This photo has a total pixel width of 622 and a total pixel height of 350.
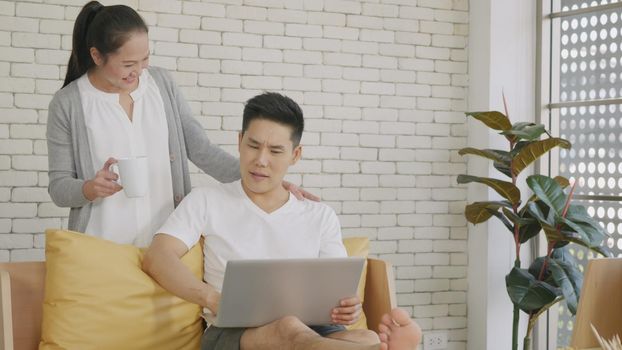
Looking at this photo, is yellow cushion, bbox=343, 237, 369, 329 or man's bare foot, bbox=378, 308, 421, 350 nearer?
man's bare foot, bbox=378, 308, 421, 350

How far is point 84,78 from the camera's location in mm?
3150

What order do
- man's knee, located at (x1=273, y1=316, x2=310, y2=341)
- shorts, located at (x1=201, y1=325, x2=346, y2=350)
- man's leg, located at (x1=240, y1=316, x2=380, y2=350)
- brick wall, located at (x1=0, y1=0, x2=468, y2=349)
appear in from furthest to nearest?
brick wall, located at (x1=0, y1=0, x2=468, y2=349) → shorts, located at (x1=201, y1=325, x2=346, y2=350) → man's knee, located at (x1=273, y1=316, x2=310, y2=341) → man's leg, located at (x1=240, y1=316, x2=380, y2=350)

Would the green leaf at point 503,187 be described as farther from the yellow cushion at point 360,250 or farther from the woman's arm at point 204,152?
the woman's arm at point 204,152

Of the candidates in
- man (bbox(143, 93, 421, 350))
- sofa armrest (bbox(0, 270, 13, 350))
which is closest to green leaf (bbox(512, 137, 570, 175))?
man (bbox(143, 93, 421, 350))

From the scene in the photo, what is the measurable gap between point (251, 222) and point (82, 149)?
0.64 metres

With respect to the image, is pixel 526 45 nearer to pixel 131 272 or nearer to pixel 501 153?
pixel 501 153

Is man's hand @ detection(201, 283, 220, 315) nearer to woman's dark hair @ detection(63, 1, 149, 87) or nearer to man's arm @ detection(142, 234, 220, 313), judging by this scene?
man's arm @ detection(142, 234, 220, 313)

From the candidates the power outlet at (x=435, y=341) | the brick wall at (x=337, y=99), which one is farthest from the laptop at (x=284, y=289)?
the power outlet at (x=435, y=341)

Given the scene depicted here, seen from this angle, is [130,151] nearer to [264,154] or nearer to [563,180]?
[264,154]

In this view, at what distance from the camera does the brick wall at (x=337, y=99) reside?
4.12 metres

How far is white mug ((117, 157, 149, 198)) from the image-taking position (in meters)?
2.83

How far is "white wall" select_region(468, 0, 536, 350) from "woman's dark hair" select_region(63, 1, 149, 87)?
2561 millimetres

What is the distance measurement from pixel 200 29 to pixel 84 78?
143 cm

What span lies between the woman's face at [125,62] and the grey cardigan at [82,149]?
0.47 ft
